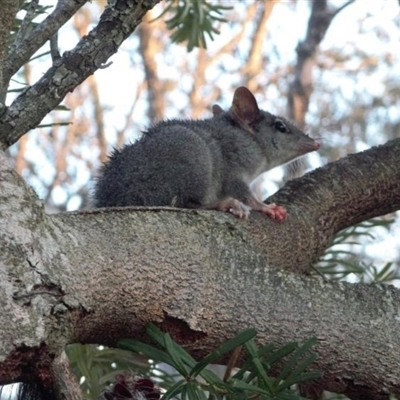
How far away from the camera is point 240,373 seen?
Answer: 7.02 ft

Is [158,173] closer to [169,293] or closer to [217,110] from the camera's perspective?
[169,293]

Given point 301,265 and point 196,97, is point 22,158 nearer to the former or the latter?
point 196,97

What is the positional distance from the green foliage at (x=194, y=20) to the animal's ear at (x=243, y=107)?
0.26 metres

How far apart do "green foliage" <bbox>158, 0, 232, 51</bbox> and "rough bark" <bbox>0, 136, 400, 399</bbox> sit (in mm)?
1500

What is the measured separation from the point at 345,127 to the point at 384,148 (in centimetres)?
966

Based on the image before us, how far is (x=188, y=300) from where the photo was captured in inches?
86.9

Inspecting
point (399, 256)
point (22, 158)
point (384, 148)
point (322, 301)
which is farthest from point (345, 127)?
point (322, 301)

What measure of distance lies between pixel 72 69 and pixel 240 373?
897 millimetres

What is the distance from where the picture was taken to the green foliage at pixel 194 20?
12.8ft

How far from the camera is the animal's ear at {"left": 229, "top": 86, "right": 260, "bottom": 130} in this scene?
406 cm

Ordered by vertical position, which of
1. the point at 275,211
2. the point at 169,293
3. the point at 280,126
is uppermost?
the point at 280,126

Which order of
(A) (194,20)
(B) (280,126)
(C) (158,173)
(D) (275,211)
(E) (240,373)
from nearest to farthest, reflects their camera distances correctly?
(E) (240,373), (D) (275,211), (C) (158,173), (A) (194,20), (B) (280,126)

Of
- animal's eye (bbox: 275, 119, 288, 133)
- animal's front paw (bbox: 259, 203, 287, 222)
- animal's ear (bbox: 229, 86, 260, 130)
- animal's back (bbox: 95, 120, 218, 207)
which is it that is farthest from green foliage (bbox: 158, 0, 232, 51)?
animal's front paw (bbox: 259, 203, 287, 222)

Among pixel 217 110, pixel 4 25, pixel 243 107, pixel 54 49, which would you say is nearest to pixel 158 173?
pixel 54 49
